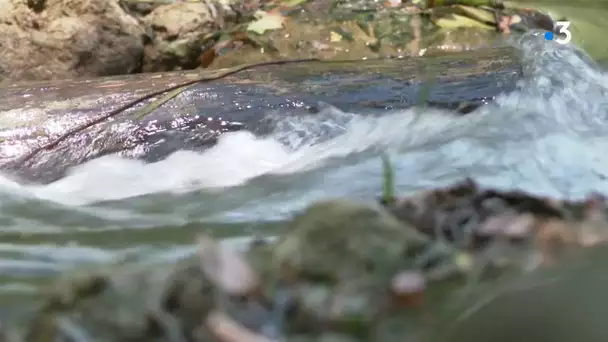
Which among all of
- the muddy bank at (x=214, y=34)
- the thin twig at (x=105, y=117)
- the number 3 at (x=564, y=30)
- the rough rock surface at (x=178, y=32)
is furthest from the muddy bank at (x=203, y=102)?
the number 3 at (x=564, y=30)

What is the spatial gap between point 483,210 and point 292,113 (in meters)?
1.54

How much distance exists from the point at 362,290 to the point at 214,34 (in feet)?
11.0

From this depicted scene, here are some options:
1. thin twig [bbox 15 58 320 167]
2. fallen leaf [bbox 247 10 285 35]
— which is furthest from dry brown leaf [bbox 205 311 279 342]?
fallen leaf [bbox 247 10 285 35]

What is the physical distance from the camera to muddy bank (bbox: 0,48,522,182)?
2016 millimetres

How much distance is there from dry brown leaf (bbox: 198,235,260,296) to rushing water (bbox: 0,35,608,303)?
36 cm

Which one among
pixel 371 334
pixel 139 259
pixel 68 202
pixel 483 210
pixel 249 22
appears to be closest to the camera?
pixel 371 334

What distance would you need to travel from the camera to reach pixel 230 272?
591 millimetres

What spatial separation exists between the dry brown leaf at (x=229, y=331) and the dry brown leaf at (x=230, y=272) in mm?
31

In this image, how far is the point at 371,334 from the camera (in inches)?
21.4

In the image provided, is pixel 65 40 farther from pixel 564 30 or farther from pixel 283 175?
pixel 564 30

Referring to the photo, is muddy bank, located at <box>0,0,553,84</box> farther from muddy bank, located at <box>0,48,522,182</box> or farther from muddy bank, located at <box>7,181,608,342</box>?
muddy bank, located at <box>7,181,608,342</box>

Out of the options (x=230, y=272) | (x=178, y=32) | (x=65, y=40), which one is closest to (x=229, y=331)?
(x=230, y=272)

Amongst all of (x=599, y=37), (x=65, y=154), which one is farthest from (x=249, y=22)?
(x=599, y=37)

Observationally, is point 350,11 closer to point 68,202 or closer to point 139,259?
point 68,202
